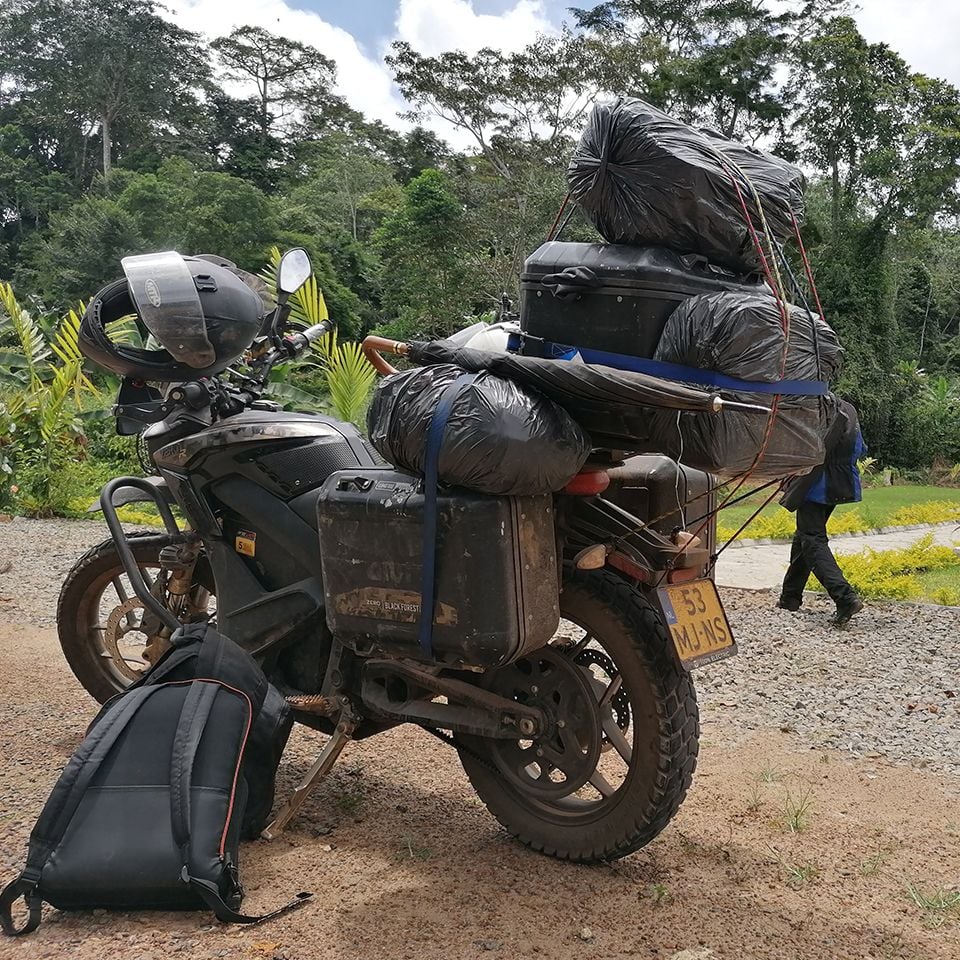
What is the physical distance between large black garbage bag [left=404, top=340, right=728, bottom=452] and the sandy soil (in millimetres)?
1238

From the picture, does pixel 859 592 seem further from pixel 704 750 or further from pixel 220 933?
pixel 220 933

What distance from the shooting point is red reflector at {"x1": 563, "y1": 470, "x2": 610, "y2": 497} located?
9.20 ft

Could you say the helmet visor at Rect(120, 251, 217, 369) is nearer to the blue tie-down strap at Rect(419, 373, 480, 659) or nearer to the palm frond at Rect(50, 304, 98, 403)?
the blue tie-down strap at Rect(419, 373, 480, 659)

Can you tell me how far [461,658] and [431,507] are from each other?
0.41m

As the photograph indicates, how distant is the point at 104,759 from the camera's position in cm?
265

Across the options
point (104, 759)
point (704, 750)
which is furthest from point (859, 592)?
point (104, 759)

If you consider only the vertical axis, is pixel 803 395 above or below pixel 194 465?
above

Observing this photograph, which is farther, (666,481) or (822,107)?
(822,107)

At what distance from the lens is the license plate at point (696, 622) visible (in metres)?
2.78

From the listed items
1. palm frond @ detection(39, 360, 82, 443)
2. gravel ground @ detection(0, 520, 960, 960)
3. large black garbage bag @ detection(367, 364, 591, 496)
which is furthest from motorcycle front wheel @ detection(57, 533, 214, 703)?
palm frond @ detection(39, 360, 82, 443)

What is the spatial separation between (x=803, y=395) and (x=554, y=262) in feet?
2.37

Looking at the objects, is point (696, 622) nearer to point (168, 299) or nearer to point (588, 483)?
point (588, 483)

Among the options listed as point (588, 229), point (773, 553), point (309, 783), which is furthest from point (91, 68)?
point (309, 783)

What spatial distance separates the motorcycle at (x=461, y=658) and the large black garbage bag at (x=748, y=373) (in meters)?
0.41
